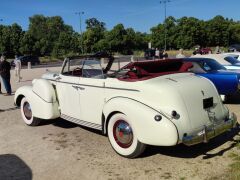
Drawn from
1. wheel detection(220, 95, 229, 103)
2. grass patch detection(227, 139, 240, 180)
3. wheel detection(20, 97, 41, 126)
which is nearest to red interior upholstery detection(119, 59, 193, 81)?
grass patch detection(227, 139, 240, 180)

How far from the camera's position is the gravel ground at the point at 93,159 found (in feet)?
16.6

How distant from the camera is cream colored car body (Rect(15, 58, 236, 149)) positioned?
5176 mm

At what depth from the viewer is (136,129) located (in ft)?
17.6

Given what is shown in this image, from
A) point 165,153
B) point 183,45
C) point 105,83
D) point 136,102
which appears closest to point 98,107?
point 105,83

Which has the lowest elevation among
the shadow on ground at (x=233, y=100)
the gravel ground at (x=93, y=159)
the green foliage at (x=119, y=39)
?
the gravel ground at (x=93, y=159)

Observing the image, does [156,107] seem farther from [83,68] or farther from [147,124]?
[83,68]

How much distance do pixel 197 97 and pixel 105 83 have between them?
163 cm

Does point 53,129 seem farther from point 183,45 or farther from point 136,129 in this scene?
point 183,45

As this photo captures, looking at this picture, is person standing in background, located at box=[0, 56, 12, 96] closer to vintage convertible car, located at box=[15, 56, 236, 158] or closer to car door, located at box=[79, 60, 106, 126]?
vintage convertible car, located at box=[15, 56, 236, 158]

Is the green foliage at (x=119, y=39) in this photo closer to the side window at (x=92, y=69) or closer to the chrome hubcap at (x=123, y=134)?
the side window at (x=92, y=69)

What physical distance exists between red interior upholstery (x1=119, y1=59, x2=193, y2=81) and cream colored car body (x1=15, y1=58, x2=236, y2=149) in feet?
0.64

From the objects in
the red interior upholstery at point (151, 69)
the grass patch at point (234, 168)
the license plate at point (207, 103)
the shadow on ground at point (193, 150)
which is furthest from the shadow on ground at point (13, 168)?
the license plate at point (207, 103)

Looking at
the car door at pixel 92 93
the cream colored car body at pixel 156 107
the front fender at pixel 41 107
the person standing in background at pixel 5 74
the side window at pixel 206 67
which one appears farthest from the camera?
the person standing in background at pixel 5 74

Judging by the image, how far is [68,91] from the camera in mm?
7039
